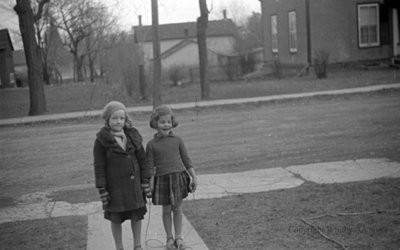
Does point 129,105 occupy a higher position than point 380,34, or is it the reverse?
point 380,34

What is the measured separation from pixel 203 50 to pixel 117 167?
17.4 m

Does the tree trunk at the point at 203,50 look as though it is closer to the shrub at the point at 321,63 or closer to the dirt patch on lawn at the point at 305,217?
the shrub at the point at 321,63

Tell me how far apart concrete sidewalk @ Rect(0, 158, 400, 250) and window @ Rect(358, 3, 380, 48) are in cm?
2231

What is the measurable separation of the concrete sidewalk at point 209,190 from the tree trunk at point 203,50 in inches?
517

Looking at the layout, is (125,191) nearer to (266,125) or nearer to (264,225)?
(264,225)

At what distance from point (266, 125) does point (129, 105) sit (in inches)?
331

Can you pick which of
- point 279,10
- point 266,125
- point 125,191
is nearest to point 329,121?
point 266,125

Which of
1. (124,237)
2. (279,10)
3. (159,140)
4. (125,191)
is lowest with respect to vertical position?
(124,237)

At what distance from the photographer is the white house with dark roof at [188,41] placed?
68.8 metres

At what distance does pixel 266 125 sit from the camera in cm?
1336

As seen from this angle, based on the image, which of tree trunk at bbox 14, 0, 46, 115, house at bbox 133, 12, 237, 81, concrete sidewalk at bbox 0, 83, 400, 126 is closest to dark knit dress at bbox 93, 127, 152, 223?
concrete sidewalk at bbox 0, 83, 400, 126

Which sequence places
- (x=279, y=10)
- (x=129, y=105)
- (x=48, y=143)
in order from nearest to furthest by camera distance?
(x=48, y=143) → (x=129, y=105) → (x=279, y=10)

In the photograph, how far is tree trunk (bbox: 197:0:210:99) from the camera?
21.4 m

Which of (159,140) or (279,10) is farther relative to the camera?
(279,10)
